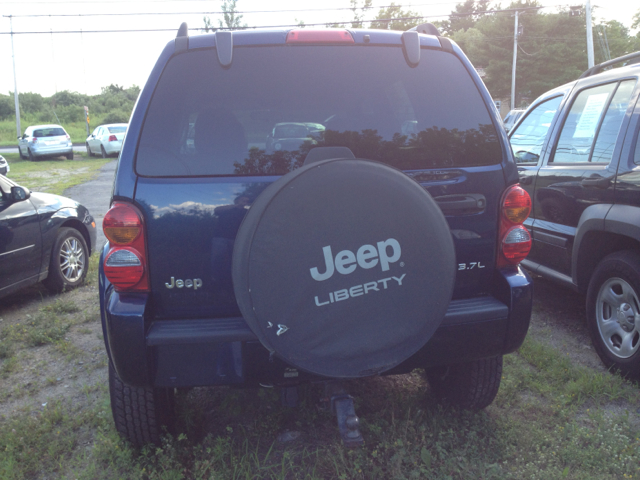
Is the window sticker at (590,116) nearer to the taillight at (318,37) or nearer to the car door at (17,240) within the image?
the taillight at (318,37)

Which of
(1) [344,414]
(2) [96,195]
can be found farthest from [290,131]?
(2) [96,195]

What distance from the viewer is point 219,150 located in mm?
2293

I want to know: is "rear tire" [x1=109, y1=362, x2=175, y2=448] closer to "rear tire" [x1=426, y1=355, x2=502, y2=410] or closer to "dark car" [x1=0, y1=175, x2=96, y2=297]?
"rear tire" [x1=426, y1=355, x2=502, y2=410]

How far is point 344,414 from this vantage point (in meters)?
2.31

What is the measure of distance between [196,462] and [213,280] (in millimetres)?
953

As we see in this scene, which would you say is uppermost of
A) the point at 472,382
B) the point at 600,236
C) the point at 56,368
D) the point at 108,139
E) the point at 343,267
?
the point at 108,139

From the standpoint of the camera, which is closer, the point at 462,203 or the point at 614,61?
the point at 462,203

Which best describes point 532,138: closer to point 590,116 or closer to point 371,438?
point 590,116

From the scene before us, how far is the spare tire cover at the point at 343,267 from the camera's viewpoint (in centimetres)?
193

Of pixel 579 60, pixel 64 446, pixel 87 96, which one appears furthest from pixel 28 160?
pixel 579 60

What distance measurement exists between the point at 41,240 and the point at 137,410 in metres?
3.28

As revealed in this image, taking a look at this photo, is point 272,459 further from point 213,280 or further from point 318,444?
point 213,280

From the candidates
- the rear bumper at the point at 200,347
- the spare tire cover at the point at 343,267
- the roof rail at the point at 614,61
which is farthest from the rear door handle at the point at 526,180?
the spare tire cover at the point at 343,267

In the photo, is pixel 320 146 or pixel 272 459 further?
pixel 272 459
